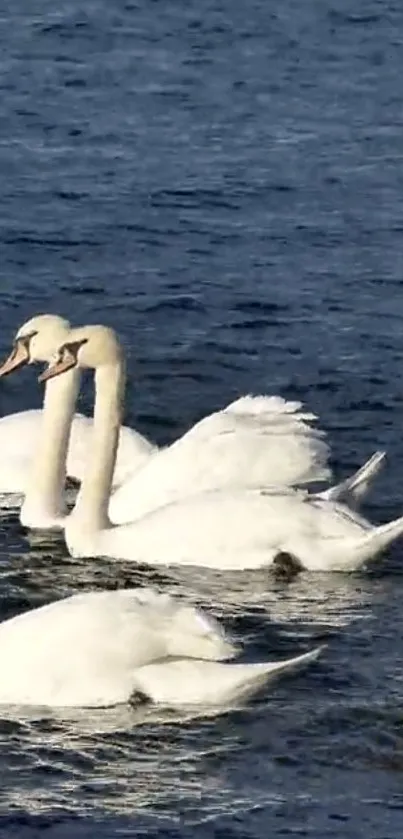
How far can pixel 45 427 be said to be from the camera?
659 inches

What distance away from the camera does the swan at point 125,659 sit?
42.5 feet

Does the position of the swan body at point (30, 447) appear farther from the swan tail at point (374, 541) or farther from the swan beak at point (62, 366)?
the swan tail at point (374, 541)

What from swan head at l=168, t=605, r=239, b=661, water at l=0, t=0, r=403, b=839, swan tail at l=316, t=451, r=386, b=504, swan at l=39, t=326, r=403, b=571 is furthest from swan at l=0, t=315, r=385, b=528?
swan head at l=168, t=605, r=239, b=661

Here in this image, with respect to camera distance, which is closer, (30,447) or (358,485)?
(358,485)

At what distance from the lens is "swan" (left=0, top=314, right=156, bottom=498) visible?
16.7 m

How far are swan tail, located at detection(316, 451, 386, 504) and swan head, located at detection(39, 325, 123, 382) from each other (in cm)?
155

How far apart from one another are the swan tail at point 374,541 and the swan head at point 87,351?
2132 millimetres

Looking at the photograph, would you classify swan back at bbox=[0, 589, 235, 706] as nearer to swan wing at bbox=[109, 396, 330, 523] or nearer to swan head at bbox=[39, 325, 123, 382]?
swan wing at bbox=[109, 396, 330, 523]

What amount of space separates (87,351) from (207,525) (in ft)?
5.03

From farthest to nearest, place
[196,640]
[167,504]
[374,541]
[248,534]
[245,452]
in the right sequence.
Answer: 1. [245,452]
2. [167,504]
3. [248,534]
4. [374,541]
5. [196,640]

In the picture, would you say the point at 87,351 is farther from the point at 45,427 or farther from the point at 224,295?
the point at 224,295

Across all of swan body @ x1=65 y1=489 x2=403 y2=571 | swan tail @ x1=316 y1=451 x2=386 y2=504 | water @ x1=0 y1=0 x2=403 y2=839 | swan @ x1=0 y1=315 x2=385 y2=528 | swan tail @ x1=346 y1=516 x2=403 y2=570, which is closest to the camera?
water @ x1=0 y1=0 x2=403 y2=839

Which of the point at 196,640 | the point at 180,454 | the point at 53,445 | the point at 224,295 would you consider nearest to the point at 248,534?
the point at 180,454

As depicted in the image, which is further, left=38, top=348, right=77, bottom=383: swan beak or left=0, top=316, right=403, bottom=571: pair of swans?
left=38, top=348, right=77, bottom=383: swan beak
